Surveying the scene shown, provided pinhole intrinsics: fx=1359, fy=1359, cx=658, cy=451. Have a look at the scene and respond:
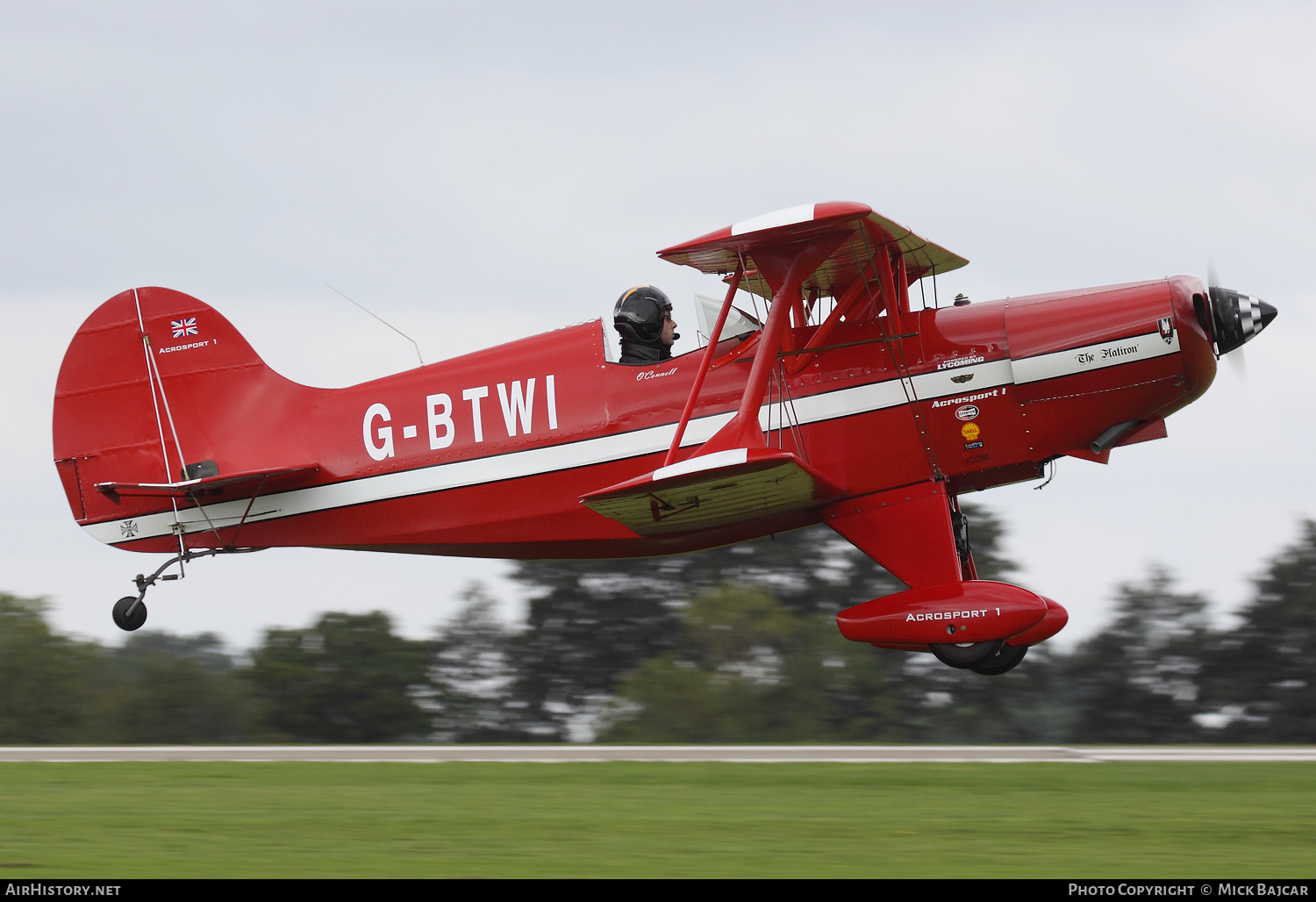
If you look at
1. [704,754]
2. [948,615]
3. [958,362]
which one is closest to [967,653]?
[948,615]

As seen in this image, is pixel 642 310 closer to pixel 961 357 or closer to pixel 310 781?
pixel 961 357

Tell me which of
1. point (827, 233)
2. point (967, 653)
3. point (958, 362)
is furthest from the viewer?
point (967, 653)

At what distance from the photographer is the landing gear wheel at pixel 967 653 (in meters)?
9.82

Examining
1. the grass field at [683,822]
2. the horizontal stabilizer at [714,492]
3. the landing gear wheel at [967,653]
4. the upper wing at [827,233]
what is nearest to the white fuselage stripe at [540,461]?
the horizontal stabilizer at [714,492]

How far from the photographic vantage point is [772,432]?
9.80 meters

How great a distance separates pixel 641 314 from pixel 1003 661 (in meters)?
3.82

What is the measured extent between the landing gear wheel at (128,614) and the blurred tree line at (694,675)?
50.6 ft

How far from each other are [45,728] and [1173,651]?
78.1ft

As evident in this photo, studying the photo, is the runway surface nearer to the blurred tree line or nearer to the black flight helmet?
the black flight helmet

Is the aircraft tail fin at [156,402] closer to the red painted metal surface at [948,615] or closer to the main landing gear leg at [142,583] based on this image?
the main landing gear leg at [142,583]

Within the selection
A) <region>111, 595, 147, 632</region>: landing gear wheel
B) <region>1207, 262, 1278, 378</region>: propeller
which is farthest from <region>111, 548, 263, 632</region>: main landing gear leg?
<region>1207, 262, 1278, 378</region>: propeller

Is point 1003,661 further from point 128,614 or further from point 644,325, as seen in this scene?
point 128,614

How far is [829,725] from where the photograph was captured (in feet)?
94.4
